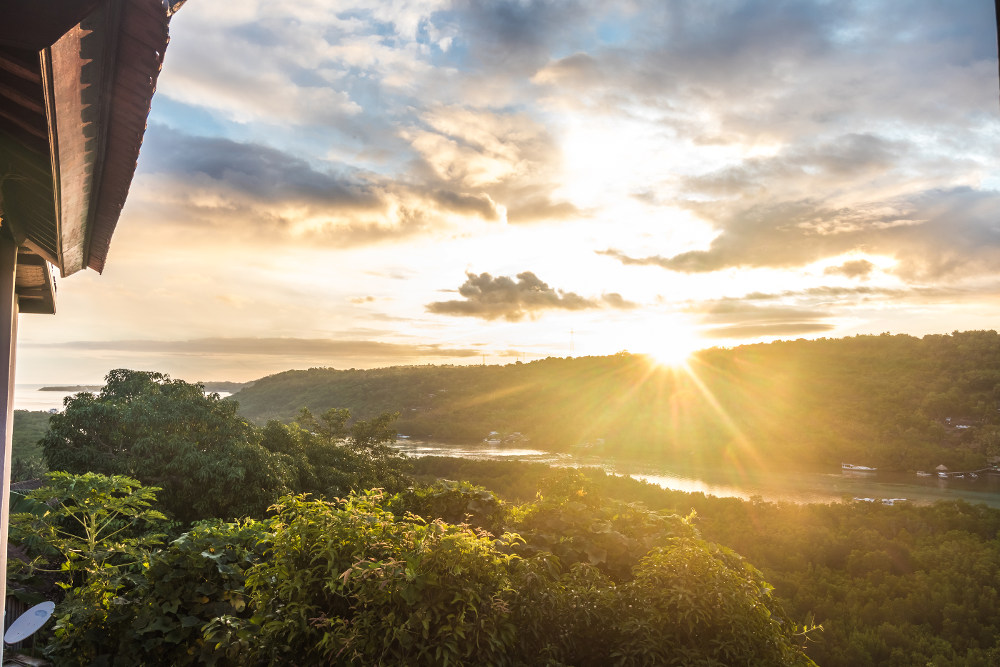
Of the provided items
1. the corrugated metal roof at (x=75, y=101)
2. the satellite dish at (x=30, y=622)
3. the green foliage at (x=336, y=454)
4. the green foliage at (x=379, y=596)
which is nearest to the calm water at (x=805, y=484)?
the green foliage at (x=336, y=454)

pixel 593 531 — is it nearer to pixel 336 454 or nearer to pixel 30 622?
pixel 30 622

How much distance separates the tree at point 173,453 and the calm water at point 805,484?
10584 millimetres

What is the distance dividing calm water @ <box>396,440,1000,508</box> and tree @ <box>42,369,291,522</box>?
34.7 feet

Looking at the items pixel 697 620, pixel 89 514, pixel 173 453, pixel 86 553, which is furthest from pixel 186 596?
pixel 173 453

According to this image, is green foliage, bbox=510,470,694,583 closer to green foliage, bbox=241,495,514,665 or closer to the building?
green foliage, bbox=241,495,514,665

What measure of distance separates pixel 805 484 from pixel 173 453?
2600 centimetres

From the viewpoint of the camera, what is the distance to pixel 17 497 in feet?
26.8

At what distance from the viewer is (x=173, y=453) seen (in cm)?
1073

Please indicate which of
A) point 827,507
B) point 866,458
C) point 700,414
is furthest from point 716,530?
point 700,414

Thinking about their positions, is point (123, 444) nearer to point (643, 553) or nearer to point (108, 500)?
point (108, 500)

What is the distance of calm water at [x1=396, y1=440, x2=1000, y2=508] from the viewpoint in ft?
73.9

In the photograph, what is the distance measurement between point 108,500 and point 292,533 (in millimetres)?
3799

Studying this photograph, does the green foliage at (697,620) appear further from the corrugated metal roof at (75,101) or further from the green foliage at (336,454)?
the green foliage at (336,454)

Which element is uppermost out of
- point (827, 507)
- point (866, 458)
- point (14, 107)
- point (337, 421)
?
point (14, 107)
